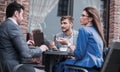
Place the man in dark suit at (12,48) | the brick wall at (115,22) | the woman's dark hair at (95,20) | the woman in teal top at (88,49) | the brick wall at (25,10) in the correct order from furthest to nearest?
the brick wall at (115,22) < the brick wall at (25,10) < the woman's dark hair at (95,20) < the woman in teal top at (88,49) < the man in dark suit at (12,48)

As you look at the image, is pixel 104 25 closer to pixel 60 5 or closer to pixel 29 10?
pixel 60 5

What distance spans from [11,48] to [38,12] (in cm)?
291

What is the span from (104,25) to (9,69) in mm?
3683

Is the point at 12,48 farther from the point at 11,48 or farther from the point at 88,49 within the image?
the point at 88,49

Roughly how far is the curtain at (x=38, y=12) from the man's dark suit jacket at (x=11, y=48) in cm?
269

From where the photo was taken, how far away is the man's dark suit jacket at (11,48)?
3816mm

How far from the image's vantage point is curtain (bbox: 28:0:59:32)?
663 cm

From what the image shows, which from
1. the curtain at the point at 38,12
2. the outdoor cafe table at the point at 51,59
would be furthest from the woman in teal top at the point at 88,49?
the curtain at the point at 38,12

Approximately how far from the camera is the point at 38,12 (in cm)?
670

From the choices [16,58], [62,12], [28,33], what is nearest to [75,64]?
[16,58]

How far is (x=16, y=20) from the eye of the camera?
4.12 m

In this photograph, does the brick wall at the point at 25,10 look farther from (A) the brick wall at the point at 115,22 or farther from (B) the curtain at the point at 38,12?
(A) the brick wall at the point at 115,22

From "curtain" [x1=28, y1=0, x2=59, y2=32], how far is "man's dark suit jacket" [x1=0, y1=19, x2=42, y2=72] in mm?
2687

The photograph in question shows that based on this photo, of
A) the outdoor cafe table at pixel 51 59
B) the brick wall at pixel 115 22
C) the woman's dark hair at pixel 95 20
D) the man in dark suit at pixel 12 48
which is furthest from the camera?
the brick wall at pixel 115 22
